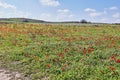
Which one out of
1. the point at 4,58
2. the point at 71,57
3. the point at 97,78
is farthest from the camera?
the point at 4,58

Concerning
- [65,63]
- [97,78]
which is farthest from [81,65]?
[97,78]

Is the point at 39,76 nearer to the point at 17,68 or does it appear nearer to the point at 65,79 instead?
the point at 65,79

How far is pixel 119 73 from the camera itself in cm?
934

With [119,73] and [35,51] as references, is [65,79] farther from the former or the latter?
[35,51]

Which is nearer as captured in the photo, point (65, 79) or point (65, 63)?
point (65, 79)

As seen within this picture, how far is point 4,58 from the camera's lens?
44.0ft

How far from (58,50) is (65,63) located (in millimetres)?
3245

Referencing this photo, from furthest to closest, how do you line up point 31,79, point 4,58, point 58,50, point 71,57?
point 58,50 → point 4,58 → point 71,57 → point 31,79

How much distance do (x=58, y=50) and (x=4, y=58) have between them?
311 cm

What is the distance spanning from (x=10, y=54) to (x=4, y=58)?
2.73ft

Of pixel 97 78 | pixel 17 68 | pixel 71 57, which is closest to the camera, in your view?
pixel 97 78

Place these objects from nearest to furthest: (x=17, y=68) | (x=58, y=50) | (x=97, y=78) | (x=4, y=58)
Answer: (x=97, y=78)
(x=17, y=68)
(x=4, y=58)
(x=58, y=50)

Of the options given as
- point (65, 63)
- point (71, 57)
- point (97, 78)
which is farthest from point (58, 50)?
point (97, 78)

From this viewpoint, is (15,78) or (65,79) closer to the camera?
(65,79)
